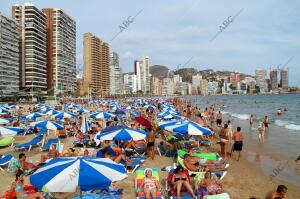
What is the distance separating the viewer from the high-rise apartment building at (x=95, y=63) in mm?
139625

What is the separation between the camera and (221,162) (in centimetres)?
984

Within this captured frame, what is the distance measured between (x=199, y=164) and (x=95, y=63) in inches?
5429

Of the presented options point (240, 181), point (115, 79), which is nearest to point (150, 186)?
point (240, 181)

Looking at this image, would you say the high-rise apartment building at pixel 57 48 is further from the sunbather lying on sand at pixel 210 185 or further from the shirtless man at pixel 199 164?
the sunbather lying on sand at pixel 210 185

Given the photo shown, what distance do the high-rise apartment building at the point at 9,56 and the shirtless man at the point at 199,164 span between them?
7929 centimetres

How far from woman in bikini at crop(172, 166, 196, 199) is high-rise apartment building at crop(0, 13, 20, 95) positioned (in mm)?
80878

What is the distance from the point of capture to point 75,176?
190 inches

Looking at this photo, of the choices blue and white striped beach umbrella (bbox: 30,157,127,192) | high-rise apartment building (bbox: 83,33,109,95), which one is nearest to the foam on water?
blue and white striped beach umbrella (bbox: 30,157,127,192)

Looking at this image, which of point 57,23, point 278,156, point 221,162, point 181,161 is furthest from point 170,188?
point 57,23

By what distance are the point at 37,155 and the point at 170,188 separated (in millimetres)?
7253

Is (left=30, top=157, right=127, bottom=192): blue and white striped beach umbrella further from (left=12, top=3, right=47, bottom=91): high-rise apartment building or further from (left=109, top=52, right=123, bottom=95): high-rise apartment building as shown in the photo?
(left=109, top=52, right=123, bottom=95): high-rise apartment building

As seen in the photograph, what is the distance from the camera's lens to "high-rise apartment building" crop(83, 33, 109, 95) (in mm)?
139625

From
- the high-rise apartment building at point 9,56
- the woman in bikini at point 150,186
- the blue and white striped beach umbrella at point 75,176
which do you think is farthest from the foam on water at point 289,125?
the high-rise apartment building at point 9,56

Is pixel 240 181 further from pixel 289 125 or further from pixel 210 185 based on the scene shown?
pixel 289 125
